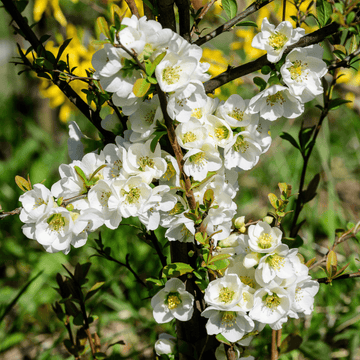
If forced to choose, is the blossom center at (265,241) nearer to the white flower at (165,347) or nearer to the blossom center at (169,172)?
the blossom center at (169,172)

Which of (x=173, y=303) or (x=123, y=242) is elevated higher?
(x=173, y=303)

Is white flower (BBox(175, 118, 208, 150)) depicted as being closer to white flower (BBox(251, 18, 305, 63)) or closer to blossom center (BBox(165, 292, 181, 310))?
white flower (BBox(251, 18, 305, 63))

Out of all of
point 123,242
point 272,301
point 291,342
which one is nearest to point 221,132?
point 272,301

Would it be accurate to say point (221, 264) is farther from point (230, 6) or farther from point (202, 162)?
point (230, 6)

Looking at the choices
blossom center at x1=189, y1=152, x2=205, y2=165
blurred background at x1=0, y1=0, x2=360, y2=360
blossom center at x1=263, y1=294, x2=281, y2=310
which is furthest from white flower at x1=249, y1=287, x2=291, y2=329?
blurred background at x1=0, y1=0, x2=360, y2=360

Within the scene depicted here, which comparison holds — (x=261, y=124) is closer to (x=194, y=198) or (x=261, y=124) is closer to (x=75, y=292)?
(x=194, y=198)
